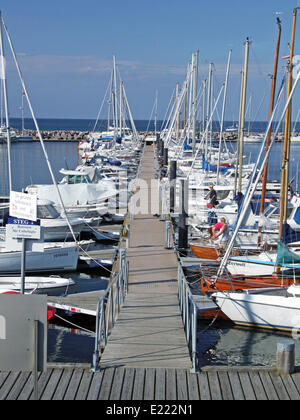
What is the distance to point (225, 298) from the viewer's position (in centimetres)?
1382

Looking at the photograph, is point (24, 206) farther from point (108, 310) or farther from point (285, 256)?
point (285, 256)

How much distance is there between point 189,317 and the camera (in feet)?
34.8

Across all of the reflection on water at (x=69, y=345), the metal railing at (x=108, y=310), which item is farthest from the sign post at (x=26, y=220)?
the reflection on water at (x=69, y=345)

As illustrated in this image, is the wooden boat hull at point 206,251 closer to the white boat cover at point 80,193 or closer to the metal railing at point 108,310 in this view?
the metal railing at point 108,310

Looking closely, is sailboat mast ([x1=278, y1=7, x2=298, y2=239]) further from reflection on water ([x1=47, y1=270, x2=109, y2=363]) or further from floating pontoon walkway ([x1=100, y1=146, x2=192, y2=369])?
reflection on water ([x1=47, y1=270, x2=109, y2=363])

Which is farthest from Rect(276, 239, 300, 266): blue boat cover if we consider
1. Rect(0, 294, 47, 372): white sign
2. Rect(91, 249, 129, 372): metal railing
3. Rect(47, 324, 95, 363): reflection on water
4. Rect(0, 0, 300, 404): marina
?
Rect(0, 294, 47, 372): white sign

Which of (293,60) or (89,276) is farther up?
(293,60)

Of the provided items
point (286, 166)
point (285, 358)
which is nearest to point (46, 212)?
point (286, 166)

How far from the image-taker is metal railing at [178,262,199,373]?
8000 mm

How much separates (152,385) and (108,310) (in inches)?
105

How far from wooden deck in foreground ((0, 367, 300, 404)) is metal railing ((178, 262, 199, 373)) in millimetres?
308

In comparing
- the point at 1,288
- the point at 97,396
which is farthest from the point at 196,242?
the point at 97,396

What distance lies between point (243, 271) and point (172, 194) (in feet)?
34.5

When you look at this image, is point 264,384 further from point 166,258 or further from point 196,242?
point 196,242
